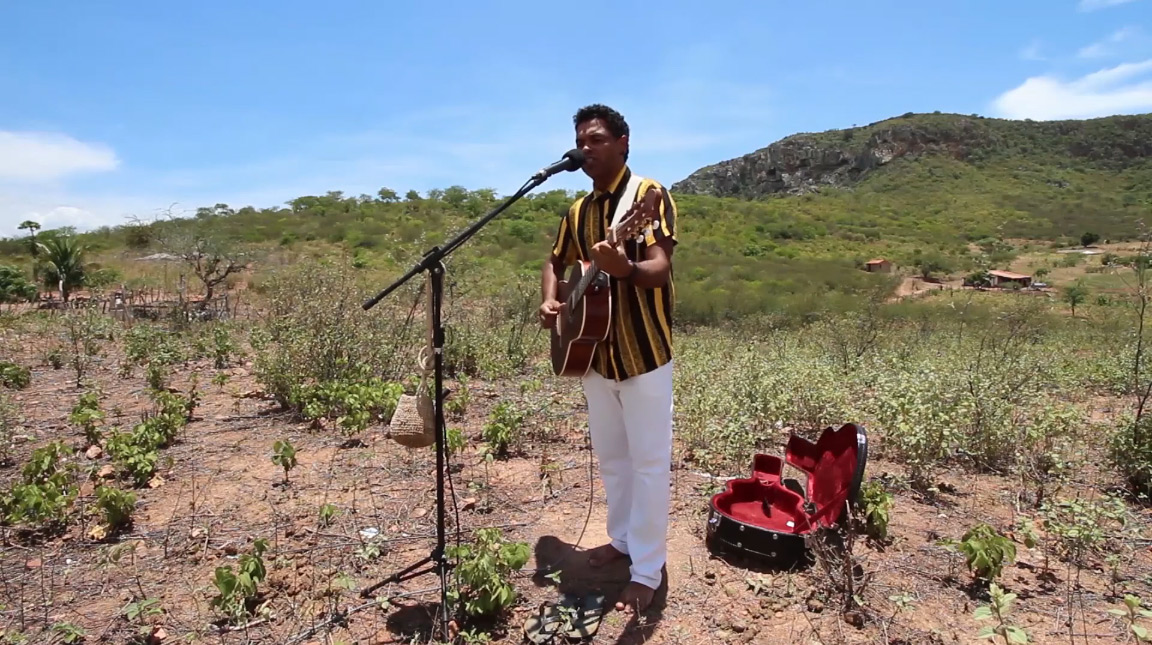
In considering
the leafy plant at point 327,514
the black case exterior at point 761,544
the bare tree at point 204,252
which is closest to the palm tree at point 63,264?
the bare tree at point 204,252

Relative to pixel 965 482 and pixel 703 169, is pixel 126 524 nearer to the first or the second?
pixel 965 482

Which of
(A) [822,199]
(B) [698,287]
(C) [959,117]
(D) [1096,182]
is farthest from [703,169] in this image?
(B) [698,287]

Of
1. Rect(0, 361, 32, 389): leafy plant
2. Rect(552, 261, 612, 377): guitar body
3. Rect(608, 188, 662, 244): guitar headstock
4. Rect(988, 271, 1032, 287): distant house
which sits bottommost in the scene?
Rect(0, 361, 32, 389): leafy plant

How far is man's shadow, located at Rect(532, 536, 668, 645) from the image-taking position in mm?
2629

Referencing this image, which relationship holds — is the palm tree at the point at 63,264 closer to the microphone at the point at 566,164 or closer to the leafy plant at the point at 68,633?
the leafy plant at the point at 68,633

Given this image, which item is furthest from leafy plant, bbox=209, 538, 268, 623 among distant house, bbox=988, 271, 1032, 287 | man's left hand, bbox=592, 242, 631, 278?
distant house, bbox=988, 271, 1032, 287

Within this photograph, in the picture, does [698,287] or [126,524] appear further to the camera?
[698,287]

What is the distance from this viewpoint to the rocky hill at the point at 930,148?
188 feet

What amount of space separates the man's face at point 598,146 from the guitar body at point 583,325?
1.24ft

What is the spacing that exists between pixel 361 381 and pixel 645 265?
4.40 metres

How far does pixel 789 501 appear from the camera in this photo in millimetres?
3545

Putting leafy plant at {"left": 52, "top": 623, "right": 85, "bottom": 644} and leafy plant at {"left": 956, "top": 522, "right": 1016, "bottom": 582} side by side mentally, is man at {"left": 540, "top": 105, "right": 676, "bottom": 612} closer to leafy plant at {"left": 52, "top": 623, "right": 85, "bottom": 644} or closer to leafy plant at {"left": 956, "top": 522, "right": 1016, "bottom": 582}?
leafy plant at {"left": 956, "top": 522, "right": 1016, "bottom": 582}

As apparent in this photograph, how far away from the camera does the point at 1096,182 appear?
51125 millimetres

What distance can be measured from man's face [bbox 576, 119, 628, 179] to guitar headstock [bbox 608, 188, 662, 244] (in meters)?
0.32
